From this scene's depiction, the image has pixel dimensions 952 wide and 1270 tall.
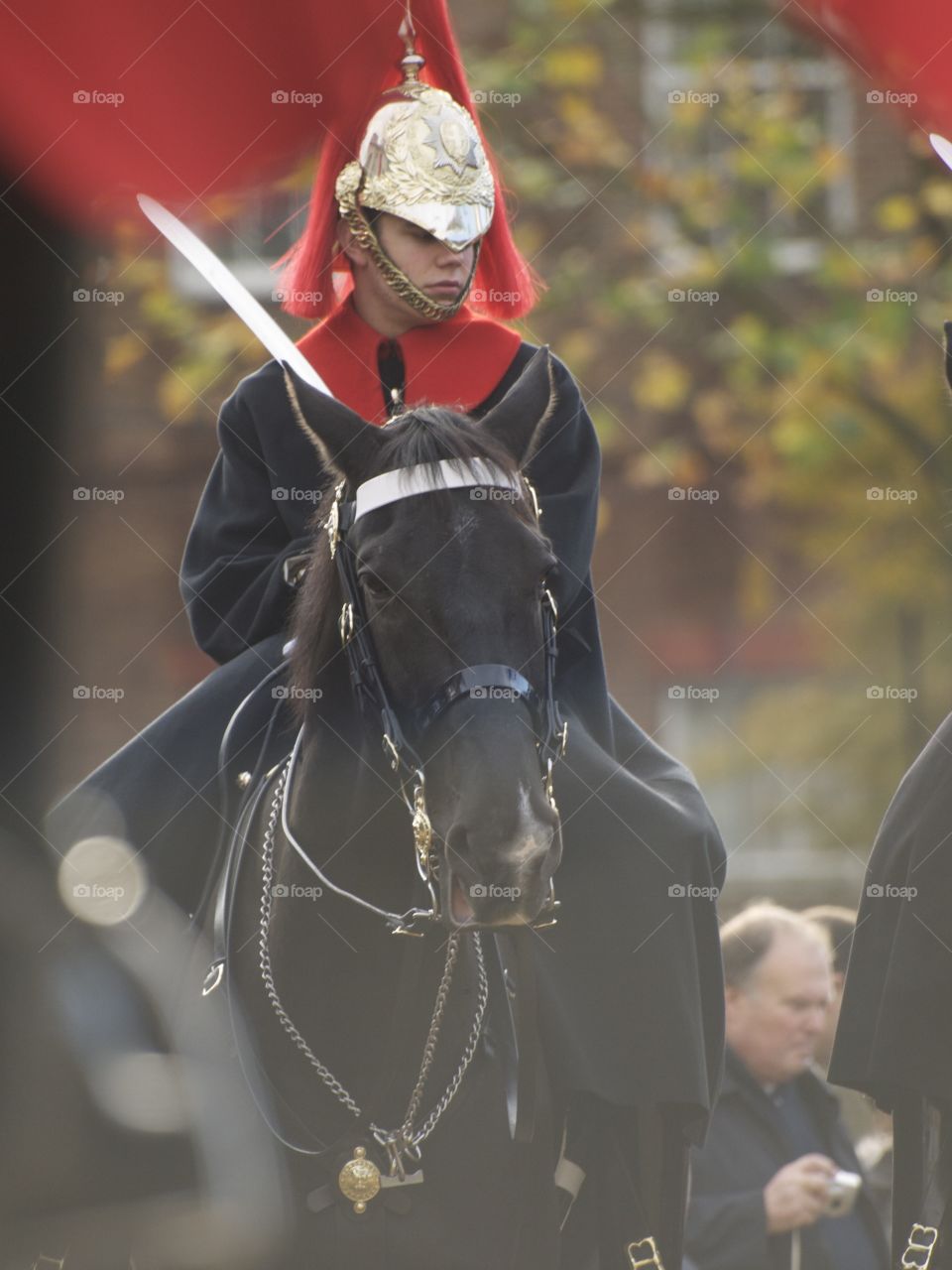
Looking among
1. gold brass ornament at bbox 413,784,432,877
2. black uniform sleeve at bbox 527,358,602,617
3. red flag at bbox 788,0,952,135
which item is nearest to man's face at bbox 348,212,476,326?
black uniform sleeve at bbox 527,358,602,617

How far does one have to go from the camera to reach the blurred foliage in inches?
349

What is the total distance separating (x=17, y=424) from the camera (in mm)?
3623

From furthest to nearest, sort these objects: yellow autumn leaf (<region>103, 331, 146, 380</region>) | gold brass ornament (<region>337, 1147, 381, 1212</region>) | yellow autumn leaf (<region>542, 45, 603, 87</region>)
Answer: yellow autumn leaf (<region>542, 45, 603, 87</region>) < yellow autumn leaf (<region>103, 331, 146, 380</region>) < gold brass ornament (<region>337, 1147, 381, 1212</region>)

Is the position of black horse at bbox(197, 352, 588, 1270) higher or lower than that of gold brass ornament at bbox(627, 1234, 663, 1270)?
higher

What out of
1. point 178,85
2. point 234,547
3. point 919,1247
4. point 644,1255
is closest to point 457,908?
point 644,1255

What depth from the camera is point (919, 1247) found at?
14.3 feet

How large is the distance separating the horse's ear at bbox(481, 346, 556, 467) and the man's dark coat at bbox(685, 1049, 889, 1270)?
6.63ft

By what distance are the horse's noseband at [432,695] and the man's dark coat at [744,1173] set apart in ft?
6.05

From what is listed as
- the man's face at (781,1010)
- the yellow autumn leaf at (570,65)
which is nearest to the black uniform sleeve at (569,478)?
the man's face at (781,1010)

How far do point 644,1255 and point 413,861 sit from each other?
1.18 meters

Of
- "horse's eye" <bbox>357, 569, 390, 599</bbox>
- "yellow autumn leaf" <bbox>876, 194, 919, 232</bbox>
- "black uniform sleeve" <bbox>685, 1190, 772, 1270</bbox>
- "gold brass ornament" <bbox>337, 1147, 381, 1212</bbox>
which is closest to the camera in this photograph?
"horse's eye" <bbox>357, 569, 390, 599</bbox>

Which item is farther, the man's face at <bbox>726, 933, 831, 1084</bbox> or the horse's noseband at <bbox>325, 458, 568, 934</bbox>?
the man's face at <bbox>726, 933, 831, 1084</bbox>

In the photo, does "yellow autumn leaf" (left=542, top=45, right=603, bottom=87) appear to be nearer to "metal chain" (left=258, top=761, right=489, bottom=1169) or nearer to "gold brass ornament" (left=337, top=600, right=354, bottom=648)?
"metal chain" (left=258, top=761, right=489, bottom=1169)

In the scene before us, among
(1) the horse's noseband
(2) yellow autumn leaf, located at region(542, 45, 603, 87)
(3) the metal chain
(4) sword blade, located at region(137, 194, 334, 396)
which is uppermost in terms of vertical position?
(4) sword blade, located at region(137, 194, 334, 396)
